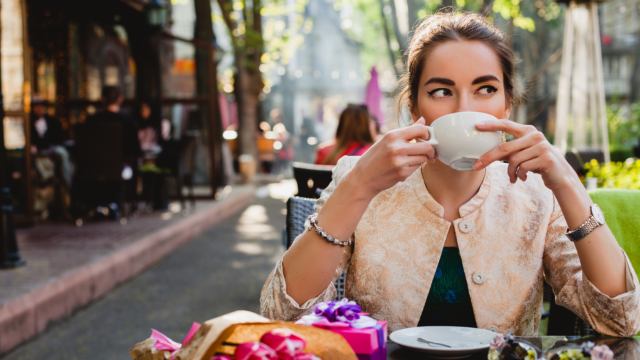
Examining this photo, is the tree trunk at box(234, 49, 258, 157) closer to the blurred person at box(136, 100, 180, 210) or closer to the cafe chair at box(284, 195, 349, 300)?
the blurred person at box(136, 100, 180, 210)

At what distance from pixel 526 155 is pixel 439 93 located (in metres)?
0.37

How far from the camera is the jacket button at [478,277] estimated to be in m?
1.66

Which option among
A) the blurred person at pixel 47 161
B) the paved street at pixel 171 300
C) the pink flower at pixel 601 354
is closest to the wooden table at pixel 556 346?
the pink flower at pixel 601 354

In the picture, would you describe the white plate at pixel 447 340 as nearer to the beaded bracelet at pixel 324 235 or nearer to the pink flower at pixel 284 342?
the beaded bracelet at pixel 324 235

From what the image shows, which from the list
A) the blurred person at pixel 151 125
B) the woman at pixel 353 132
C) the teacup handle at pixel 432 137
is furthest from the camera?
the blurred person at pixel 151 125

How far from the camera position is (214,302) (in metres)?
5.05

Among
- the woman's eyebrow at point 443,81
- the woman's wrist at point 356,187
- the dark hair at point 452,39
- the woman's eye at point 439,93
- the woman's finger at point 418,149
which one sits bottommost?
the woman's wrist at point 356,187

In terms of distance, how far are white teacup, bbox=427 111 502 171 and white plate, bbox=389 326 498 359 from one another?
39 centimetres

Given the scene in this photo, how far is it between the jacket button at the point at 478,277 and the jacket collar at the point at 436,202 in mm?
180

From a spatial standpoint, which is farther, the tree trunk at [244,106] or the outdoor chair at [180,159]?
the tree trunk at [244,106]

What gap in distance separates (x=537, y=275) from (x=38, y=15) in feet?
39.7

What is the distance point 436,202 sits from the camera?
175 cm

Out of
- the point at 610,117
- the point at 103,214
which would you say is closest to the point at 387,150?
the point at 103,214

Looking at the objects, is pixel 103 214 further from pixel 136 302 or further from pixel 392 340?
pixel 392 340
